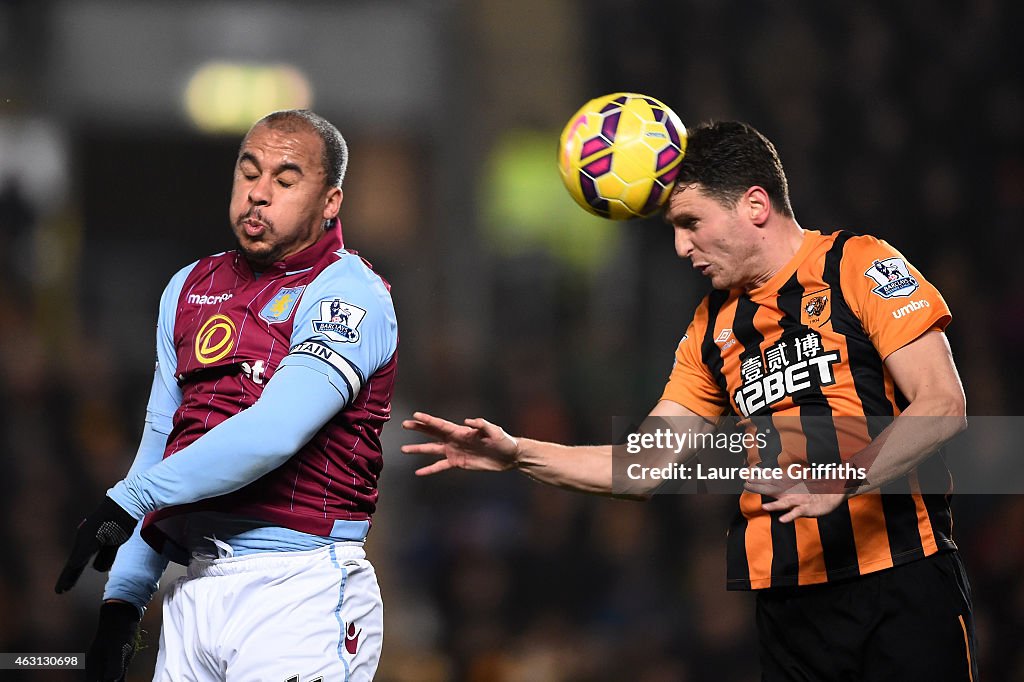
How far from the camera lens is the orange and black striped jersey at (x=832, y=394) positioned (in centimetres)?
288

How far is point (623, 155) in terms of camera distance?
3119 millimetres

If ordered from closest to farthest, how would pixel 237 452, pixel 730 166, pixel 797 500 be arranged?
pixel 237 452 → pixel 797 500 → pixel 730 166

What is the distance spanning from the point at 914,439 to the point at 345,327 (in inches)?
55.0

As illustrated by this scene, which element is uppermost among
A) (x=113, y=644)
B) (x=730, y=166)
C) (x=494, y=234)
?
(x=494, y=234)

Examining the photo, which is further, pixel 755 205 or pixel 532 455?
pixel 532 455

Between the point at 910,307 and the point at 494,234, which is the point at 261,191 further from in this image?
the point at 494,234

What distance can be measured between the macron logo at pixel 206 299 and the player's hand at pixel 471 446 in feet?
1.95

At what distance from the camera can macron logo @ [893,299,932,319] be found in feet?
9.25

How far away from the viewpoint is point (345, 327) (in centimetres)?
267

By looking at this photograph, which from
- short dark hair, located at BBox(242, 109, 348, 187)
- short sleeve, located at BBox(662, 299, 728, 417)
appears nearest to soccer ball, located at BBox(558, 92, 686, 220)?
short sleeve, located at BBox(662, 299, 728, 417)

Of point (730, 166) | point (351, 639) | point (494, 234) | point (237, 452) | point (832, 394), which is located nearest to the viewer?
point (237, 452)

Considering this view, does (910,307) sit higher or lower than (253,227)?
lower

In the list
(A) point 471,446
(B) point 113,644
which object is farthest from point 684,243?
(B) point 113,644

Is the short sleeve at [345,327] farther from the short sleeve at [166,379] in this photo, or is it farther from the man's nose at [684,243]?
the man's nose at [684,243]
